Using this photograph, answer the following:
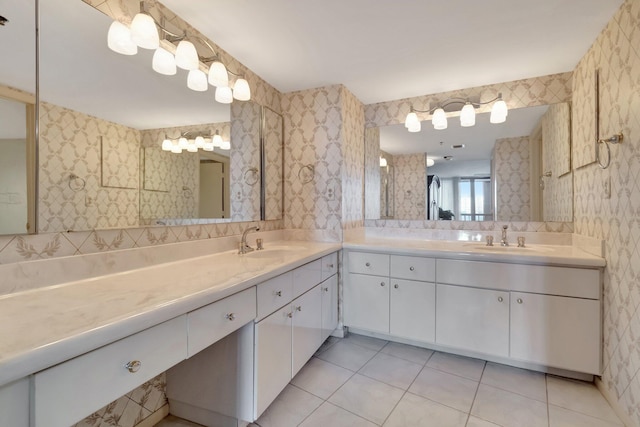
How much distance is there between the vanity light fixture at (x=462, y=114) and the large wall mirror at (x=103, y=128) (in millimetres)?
1668

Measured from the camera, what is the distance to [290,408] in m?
1.55

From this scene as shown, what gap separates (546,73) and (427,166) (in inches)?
41.3

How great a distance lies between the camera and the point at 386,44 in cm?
182

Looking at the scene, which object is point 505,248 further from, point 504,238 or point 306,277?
point 306,277

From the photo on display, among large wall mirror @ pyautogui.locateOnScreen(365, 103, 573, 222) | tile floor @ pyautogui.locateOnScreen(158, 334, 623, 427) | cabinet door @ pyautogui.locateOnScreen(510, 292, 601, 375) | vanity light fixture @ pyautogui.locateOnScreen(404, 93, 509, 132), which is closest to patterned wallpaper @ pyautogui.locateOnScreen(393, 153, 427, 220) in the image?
large wall mirror @ pyautogui.locateOnScreen(365, 103, 573, 222)

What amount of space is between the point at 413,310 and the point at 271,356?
113cm

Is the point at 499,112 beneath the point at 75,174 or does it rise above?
above

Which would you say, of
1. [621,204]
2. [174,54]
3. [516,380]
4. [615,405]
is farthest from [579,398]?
[174,54]

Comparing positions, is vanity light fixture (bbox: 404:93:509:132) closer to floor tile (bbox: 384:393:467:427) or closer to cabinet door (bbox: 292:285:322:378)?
cabinet door (bbox: 292:285:322:378)

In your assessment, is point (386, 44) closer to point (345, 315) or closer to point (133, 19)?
point (133, 19)

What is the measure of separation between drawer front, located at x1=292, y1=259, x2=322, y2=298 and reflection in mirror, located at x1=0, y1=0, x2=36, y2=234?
3.75ft

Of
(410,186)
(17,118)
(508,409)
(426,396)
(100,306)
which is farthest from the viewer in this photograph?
(410,186)

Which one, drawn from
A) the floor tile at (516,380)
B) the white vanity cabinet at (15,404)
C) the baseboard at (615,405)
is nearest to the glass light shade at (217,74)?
the white vanity cabinet at (15,404)

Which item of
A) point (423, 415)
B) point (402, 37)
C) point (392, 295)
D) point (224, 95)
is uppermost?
point (402, 37)
